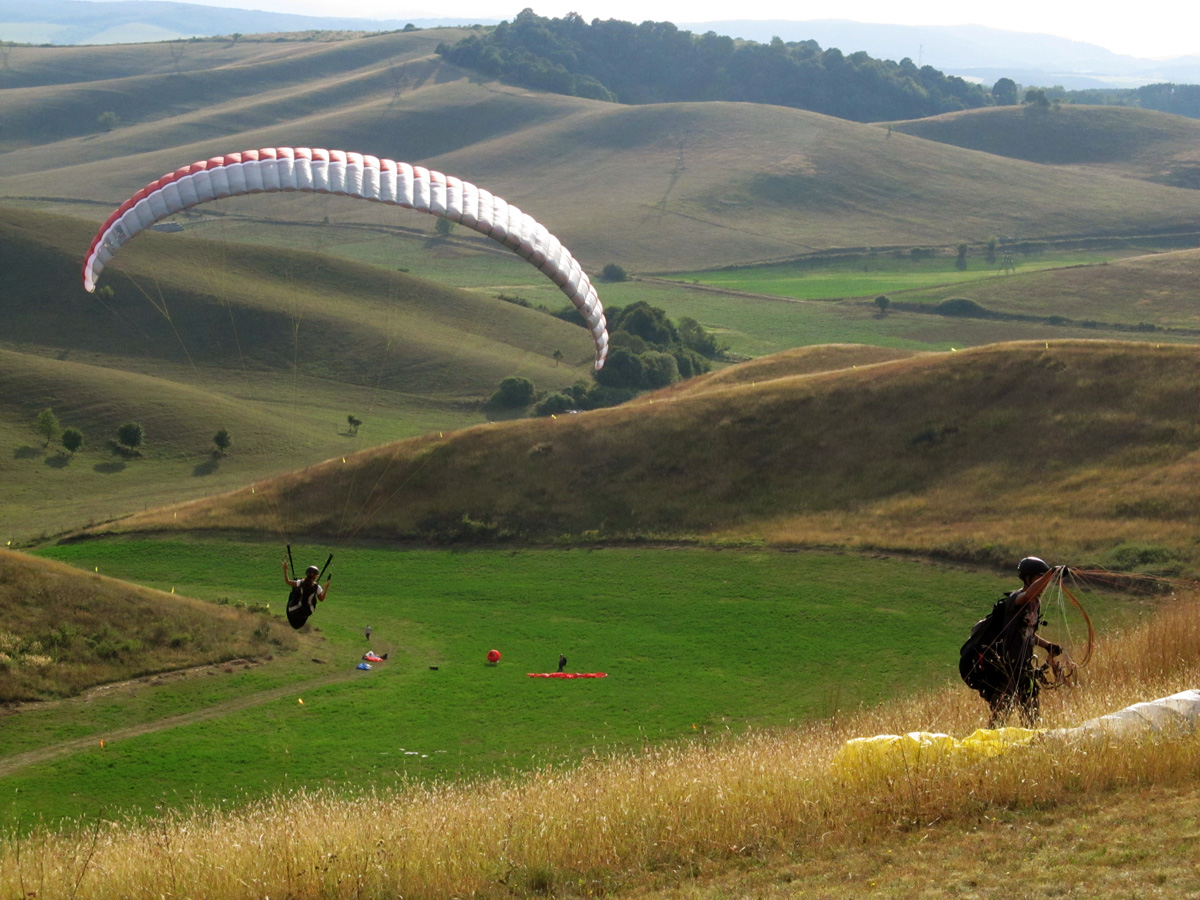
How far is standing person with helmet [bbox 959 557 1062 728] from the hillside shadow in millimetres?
55189

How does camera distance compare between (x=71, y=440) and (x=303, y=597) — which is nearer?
(x=303, y=597)

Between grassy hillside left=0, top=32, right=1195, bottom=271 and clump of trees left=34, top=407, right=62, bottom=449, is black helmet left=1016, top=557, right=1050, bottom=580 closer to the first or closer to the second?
clump of trees left=34, top=407, right=62, bottom=449

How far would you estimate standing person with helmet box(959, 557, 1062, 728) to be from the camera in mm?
10492

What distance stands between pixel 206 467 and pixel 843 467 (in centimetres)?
3717

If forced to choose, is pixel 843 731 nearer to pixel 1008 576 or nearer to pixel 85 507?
pixel 1008 576

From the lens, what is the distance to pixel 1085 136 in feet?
600

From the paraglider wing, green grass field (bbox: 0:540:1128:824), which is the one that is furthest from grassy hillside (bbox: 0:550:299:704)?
the paraglider wing

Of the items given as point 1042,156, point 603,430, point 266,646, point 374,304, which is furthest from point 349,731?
point 1042,156

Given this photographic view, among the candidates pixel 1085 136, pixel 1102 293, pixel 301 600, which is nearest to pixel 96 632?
pixel 301 600

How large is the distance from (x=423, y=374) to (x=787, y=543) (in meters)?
50.4

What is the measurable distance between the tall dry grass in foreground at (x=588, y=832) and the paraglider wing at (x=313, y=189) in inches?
465

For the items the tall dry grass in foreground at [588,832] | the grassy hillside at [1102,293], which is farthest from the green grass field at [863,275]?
the tall dry grass in foreground at [588,832]

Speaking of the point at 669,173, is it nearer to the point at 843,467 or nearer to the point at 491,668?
the point at 843,467

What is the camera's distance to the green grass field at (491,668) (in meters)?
21.9
